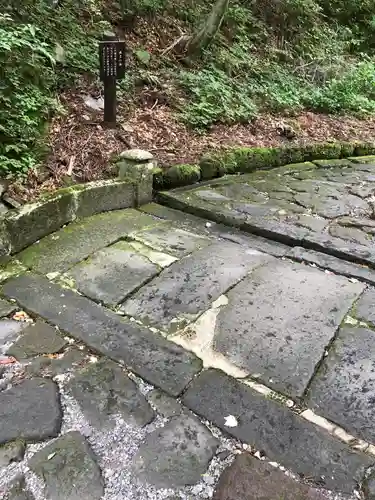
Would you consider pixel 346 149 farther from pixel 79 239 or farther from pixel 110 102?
pixel 79 239

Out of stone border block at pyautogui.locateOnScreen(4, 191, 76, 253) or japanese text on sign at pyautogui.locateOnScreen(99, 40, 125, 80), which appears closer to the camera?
stone border block at pyautogui.locateOnScreen(4, 191, 76, 253)

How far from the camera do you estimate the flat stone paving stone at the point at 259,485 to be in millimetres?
1697

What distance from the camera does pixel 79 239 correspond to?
11.5 feet

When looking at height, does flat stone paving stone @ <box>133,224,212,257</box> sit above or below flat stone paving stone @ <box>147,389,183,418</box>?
above

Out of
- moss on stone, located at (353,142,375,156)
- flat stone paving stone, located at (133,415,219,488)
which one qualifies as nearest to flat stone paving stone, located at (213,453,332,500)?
flat stone paving stone, located at (133,415,219,488)

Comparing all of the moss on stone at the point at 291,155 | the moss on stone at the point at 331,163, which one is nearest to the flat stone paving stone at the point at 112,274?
the moss on stone at the point at 291,155

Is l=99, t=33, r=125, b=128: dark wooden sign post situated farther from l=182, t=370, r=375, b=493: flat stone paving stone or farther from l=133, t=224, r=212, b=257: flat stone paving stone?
l=182, t=370, r=375, b=493: flat stone paving stone

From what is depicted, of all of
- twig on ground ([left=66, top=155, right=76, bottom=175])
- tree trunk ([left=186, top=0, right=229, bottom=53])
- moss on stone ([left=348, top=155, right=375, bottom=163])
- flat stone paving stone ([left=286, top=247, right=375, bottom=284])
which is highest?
tree trunk ([left=186, top=0, right=229, bottom=53])

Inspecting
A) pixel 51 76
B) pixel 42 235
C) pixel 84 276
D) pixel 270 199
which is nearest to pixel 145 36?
pixel 51 76

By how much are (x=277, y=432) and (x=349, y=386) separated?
53 centimetres

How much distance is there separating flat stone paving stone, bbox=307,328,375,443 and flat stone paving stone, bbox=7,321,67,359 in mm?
1435

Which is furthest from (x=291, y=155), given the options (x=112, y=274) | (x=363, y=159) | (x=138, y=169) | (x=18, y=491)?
(x=18, y=491)

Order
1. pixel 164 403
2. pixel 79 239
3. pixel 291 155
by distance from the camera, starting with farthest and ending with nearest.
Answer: pixel 291 155
pixel 79 239
pixel 164 403

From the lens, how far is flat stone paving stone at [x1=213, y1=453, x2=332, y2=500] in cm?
170
